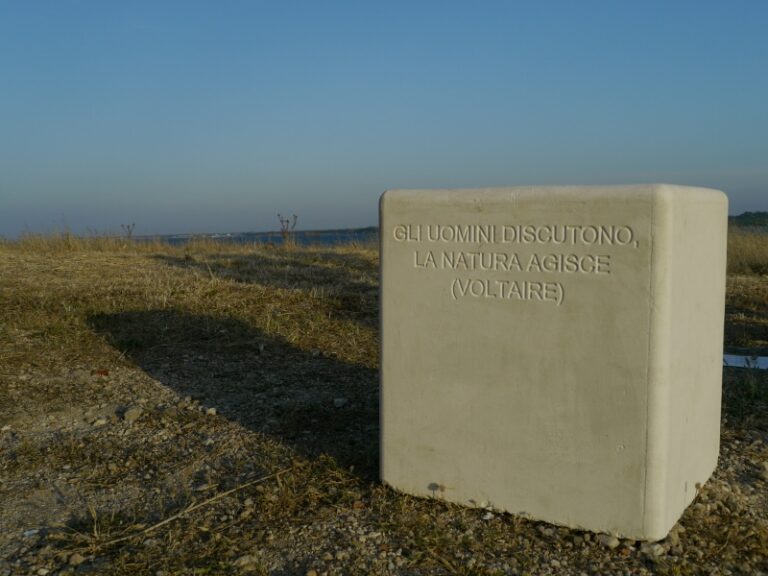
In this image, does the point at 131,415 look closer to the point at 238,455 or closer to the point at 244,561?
the point at 238,455

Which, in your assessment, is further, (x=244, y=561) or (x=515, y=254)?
(x=515, y=254)

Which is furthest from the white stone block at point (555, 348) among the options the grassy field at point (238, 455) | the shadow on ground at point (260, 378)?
the shadow on ground at point (260, 378)

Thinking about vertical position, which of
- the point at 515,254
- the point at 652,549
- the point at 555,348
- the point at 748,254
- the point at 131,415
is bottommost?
the point at 652,549

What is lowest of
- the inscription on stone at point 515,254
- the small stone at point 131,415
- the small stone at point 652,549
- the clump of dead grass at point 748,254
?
the small stone at point 652,549

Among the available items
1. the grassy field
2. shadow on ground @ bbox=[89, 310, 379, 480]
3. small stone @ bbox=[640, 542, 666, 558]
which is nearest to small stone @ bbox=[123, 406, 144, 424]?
the grassy field

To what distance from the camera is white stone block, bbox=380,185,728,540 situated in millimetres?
2977

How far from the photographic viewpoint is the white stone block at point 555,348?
2.98 m

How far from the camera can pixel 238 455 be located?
430 centimetres

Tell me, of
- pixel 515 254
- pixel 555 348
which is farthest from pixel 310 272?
pixel 555 348

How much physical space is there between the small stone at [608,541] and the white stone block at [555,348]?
34mm

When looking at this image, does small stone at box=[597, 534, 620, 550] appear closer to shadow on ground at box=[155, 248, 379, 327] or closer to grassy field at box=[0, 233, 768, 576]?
grassy field at box=[0, 233, 768, 576]

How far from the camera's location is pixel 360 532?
3287 millimetres

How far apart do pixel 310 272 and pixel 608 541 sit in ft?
25.4

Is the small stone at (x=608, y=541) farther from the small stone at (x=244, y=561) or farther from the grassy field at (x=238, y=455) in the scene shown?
the small stone at (x=244, y=561)
